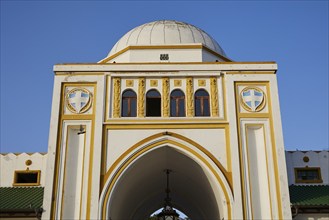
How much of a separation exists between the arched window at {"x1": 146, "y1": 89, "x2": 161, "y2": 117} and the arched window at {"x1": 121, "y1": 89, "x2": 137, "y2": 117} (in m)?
0.49

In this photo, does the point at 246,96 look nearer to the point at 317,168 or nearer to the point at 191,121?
the point at 191,121

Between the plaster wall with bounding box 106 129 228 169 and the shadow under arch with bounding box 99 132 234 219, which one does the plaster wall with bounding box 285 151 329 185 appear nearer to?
the plaster wall with bounding box 106 129 228 169

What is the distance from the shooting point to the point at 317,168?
20.7 m

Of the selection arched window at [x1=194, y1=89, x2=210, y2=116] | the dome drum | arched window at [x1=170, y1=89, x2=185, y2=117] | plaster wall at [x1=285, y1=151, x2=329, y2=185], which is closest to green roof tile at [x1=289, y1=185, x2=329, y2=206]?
plaster wall at [x1=285, y1=151, x2=329, y2=185]

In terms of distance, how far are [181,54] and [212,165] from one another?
232 inches

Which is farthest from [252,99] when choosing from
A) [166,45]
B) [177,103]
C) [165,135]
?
[166,45]

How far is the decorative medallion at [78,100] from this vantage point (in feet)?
59.9

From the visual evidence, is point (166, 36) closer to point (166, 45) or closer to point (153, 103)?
point (166, 45)

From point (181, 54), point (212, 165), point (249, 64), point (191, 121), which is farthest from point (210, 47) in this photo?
point (212, 165)

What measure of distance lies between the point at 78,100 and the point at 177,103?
3724 millimetres

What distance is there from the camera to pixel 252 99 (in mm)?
18359

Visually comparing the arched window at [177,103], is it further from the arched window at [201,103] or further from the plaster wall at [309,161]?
the plaster wall at [309,161]

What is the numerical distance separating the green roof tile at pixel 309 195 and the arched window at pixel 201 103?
183 inches

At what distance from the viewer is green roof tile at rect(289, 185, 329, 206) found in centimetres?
1805
